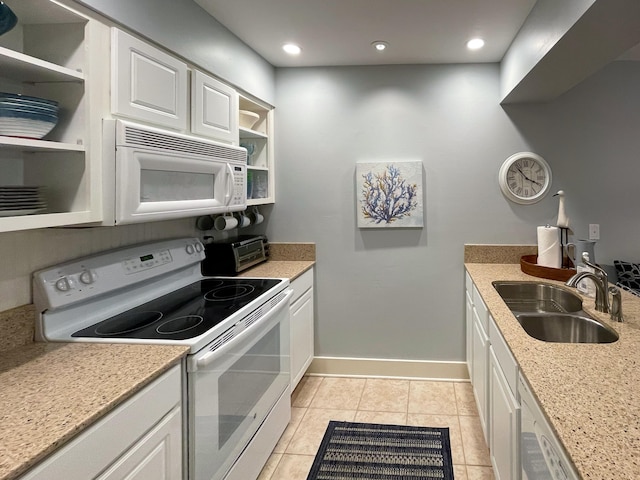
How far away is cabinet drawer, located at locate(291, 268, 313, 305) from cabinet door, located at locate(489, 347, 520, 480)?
49.5 inches

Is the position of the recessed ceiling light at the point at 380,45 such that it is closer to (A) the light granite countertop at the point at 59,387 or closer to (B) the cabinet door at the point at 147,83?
(B) the cabinet door at the point at 147,83

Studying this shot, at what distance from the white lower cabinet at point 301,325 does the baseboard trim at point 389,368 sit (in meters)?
0.22

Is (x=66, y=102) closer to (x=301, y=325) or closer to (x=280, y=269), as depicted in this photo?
(x=280, y=269)

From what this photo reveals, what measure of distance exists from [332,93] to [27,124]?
7.79 ft

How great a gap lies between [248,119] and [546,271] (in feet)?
7.31

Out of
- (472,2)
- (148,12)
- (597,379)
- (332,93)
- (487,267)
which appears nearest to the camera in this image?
(597,379)

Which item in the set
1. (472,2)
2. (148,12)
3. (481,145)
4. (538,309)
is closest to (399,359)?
(538,309)

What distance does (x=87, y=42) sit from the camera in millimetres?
1433

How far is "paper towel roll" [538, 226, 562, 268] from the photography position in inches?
107

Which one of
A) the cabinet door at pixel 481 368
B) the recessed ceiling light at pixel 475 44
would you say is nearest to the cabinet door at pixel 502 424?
the cabinet door at pixel 481 368

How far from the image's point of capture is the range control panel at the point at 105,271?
1.52 m

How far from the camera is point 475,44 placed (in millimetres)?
2703

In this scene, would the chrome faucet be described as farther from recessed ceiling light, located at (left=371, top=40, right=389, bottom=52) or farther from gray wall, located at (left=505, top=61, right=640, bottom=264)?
recessed ceiling light, located at (left=371, top=40, right=389, bottom=52)

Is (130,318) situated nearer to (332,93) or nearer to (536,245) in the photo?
(332,93)
